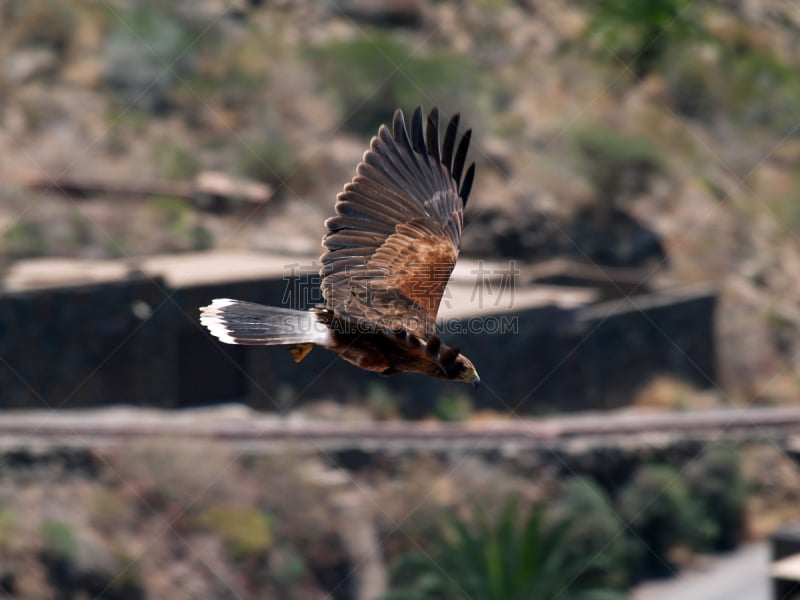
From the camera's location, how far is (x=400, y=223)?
6.33 meters

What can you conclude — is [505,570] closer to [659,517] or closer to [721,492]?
[659,517]

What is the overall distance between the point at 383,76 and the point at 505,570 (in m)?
19.5

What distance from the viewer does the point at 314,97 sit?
31.5 meters

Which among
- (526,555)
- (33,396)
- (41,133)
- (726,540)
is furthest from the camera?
(41,133)

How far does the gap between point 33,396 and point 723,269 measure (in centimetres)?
1918

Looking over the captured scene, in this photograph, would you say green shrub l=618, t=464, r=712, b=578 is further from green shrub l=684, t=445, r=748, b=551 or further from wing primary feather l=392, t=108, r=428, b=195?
wing primary feather l=392, t=108, r=428, b=195

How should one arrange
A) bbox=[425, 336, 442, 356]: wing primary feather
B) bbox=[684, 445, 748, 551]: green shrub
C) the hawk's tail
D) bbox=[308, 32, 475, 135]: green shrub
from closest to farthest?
bbox=[425, 336, 442, 356]: wing primary feather
the hawk's tail
bbox=[684, 445, 748, 551]: green shrub
bbox=[308, 32, 475, 135]: green shrub

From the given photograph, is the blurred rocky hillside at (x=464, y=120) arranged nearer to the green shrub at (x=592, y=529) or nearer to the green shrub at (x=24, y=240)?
the green shrub at (x=24, y=240)

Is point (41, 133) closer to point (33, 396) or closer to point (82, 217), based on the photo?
point (82, 217)

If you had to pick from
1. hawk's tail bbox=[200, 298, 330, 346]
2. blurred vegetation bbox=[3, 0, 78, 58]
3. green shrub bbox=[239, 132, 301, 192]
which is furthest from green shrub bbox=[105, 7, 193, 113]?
hawk's tail bbox=[200, 298, 330, 346]

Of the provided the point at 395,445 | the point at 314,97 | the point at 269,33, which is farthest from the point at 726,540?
the point at 269,33

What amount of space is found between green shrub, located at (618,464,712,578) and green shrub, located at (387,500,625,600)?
495 cm

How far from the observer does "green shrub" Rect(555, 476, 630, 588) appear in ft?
62.6

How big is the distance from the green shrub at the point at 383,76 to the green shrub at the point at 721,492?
13017 mm
